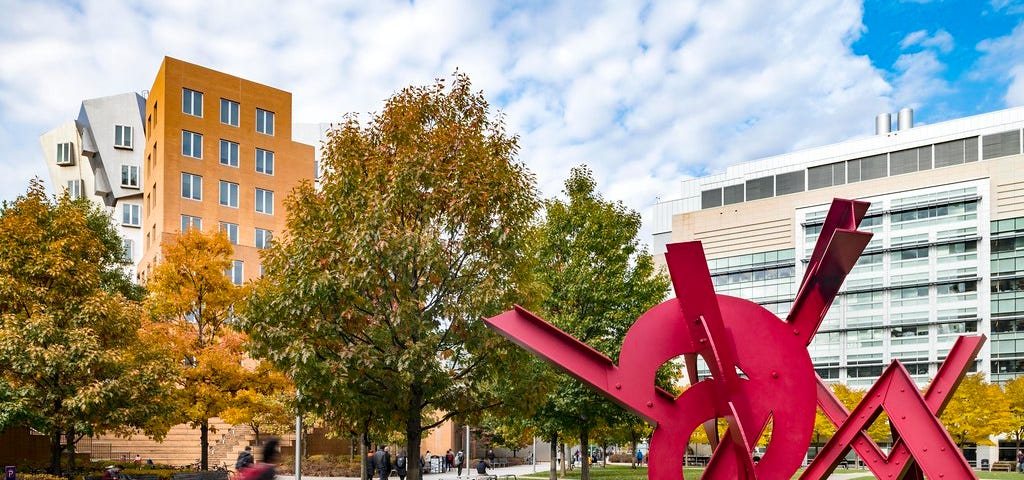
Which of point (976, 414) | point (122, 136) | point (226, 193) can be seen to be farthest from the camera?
point (122, 136)

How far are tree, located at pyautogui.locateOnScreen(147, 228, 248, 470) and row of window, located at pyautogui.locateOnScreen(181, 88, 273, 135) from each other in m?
22.1

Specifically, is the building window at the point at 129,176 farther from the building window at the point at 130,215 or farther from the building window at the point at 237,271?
the building window at the point at 237,271

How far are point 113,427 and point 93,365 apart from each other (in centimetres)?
287

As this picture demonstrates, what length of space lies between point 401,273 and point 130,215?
60.6 m

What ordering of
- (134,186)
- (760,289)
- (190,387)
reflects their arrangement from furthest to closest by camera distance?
(760,289) → (134,186) → (190,387)

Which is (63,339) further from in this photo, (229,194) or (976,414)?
(976,414)

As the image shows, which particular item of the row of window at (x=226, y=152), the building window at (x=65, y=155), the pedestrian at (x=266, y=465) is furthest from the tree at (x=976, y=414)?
the building window at (x=65, y=155)

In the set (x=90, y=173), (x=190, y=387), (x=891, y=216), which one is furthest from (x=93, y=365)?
(x=891, y=216)

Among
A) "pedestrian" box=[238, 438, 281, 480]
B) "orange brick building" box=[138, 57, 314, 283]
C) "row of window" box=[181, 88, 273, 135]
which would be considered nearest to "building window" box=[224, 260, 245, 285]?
"orange brick building" box=[138, 57, 314, 283]

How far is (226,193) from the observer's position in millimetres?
55844

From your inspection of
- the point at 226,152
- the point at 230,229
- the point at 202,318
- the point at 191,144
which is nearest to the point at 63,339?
the point at 202,318

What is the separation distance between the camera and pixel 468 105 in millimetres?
20328

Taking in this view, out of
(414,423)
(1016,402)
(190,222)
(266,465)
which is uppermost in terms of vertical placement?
(190,222)

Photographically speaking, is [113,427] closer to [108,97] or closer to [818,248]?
[818,248]
